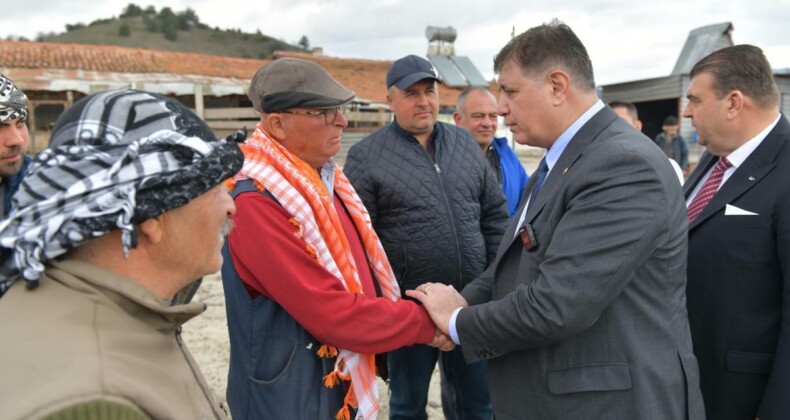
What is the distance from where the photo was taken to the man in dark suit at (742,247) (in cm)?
221

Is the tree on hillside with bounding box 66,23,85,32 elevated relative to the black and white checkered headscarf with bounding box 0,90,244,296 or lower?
elevated

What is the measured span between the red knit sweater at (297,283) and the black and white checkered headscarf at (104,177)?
2.52 feet

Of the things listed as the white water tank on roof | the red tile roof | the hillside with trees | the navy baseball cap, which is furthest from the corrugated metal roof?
the hillside with trees

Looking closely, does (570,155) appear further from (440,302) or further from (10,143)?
(10,143)

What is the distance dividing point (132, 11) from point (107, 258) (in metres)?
88.6

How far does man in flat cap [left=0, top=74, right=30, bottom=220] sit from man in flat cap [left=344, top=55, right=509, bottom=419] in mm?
1723

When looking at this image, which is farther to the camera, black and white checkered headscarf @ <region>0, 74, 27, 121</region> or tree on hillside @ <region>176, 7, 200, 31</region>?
tree on hillside @ <region>176, 7, 200, 31</region>

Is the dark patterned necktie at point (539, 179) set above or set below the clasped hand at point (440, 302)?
above

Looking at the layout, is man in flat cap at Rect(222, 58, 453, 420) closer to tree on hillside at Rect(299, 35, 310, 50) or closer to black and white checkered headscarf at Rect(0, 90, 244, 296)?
black and white checkered headscarf at Rect(0, 90, 244, 296)

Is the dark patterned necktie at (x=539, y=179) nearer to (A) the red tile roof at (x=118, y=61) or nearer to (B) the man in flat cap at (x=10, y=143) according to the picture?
(B) the man in flat cap at (x=10, y=143)

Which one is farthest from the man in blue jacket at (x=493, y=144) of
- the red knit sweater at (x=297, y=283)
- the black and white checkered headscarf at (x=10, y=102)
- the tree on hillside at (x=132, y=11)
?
the tree on hillside at (x=132, y=11)

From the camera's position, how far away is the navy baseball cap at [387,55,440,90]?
358cm

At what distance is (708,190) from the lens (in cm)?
254

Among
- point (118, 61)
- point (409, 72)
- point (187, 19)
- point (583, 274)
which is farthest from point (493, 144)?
point (187, 19)
